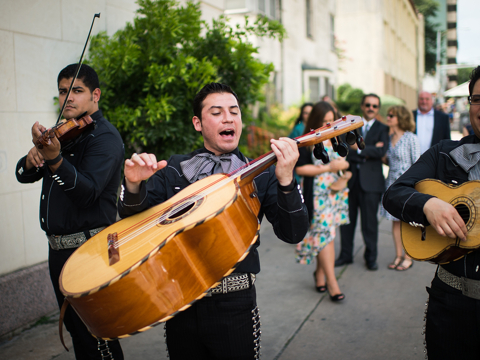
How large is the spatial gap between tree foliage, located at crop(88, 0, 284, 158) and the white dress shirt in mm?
2590

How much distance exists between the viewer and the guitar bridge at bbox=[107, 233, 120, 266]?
1.68 metres

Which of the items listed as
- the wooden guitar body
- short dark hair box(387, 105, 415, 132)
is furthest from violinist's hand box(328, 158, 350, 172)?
the wooden guitar body

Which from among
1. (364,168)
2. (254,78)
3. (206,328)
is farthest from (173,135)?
(206,328)

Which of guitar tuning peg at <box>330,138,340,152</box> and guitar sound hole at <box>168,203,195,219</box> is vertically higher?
guitar tuning peg at <box>330,138,340,152</box>

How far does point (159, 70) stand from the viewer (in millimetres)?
4316

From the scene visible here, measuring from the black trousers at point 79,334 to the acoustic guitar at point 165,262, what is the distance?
88cm

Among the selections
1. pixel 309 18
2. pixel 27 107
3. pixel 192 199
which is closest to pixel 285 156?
pixel 192 199

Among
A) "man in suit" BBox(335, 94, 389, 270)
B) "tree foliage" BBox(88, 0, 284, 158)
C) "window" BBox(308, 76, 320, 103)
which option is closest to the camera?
"tree foliage" BBox(88, 0, 284, 158)

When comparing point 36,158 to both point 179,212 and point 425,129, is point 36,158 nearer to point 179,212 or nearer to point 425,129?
point 179,212

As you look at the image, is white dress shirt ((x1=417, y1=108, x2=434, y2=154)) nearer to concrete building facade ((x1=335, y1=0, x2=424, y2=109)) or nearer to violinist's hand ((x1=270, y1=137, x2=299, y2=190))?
violinist's hand ((x1=270, y1=137, x2=299, y2=190))

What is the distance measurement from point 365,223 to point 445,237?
3.55 m

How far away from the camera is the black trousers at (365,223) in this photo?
5.32 meters

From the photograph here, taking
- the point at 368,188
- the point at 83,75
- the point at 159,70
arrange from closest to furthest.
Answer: the point at 83,75 < the point at 159,70 < the point at 368,188

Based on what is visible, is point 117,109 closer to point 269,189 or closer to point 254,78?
point 254,78
